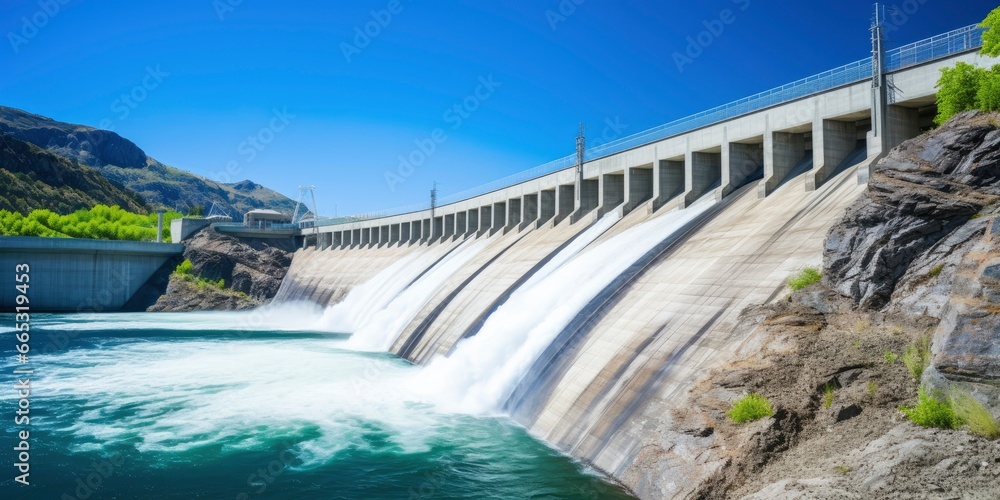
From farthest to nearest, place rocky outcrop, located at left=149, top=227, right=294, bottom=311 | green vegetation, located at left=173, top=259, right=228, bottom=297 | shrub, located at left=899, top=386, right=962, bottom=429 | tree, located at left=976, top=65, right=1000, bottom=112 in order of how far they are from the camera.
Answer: green vegetation, located at left=173, top=259, right=228, bottom=297, rocky outcrop, located at left=149, top=227, right=294, bottom=311, tree, located at left=976, top=65, right=1000, bottom=112, shrub, located at left=899, top=386, right=962, bottom=429

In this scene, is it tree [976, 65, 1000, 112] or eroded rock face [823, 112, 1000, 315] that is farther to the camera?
tree [976, 65, 1000, 112]

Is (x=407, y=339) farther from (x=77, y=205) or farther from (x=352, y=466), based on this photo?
(x=77, y=205)

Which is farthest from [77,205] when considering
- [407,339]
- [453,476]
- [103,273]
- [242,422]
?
[453,476]

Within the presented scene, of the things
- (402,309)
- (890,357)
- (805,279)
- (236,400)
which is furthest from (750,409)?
(402,309)

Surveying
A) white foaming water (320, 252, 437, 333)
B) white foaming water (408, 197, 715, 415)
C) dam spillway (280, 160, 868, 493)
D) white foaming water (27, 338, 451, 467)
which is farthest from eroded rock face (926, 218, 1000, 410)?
white foaming water (320, 252, 437, 333)

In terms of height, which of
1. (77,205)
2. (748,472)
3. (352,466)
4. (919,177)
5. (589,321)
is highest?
(77,205)

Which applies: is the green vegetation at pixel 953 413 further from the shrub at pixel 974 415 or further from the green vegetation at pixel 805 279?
the green vegetation at pixel 805 279

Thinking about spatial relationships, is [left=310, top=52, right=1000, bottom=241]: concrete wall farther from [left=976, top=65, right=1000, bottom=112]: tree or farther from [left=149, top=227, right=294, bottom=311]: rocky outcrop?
[left=149, top=227, right=294, bottom=311]: rocky outcrop

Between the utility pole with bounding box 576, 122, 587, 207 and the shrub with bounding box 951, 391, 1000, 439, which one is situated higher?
the utility pole with bounding box 576, 122, 587, 207
